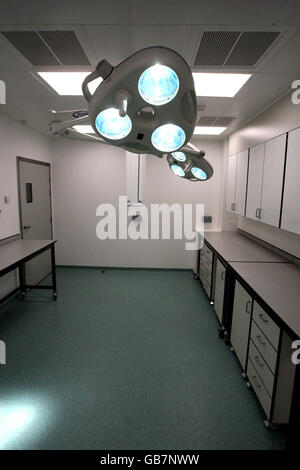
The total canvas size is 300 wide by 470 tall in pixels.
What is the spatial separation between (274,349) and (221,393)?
0.72 m

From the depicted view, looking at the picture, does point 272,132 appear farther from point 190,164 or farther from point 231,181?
point 190,164

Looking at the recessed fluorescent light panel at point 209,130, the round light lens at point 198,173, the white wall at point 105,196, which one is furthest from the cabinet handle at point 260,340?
the white wall at point 105,196

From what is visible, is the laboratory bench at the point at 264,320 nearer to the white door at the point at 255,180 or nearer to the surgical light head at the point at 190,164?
the white door at the point at 255,180

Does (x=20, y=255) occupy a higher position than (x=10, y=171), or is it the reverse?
(x=10, y=171)

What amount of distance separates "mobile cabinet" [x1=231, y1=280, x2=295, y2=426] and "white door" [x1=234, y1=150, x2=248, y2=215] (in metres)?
1.57

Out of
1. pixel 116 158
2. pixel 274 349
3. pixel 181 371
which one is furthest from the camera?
pixel 116 158

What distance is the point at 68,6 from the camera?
1.41 m

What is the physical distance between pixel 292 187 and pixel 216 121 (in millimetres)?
1671

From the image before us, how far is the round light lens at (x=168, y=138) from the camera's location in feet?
2.74

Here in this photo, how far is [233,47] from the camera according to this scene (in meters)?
1.75

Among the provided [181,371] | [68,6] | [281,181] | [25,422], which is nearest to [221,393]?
[181,371]

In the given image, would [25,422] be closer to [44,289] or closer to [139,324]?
[139,324]

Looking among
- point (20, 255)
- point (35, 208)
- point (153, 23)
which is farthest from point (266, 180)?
point (35, 208)
